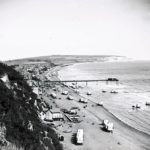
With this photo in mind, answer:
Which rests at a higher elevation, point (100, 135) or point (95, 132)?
point (95, 132)

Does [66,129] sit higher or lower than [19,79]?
lower

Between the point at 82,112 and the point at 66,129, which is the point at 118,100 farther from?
the point at 66,129

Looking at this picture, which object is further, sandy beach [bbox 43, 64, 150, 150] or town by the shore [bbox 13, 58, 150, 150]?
town by the shore [bbox 13, 58, 150, 150]

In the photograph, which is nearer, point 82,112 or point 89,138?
point 89,138

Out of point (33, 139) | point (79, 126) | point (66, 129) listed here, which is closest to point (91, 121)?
point (79, 126)

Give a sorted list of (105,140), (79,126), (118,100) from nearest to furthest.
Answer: (105,140)
(79,126)
(118,100)

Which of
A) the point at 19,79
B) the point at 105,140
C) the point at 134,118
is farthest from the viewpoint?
the point at 134,118

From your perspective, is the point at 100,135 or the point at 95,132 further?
the point at 95,132

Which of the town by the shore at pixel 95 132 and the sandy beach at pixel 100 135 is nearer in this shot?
the sandy beach at pixel 100 135

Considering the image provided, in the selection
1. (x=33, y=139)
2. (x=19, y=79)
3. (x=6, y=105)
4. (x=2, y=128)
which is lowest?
(x=33, y=139)
